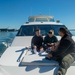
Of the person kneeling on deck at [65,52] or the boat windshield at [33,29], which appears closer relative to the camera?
the person kneeling on deck at [65,52]

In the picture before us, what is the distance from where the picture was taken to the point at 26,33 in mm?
6973

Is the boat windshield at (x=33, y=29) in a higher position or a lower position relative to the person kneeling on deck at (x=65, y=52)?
lower

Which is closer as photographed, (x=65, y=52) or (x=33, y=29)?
(x=65, y=52)

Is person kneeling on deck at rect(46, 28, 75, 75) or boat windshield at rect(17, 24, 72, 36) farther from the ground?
person kneeling on deck at rect(46, 28, 75, 75)

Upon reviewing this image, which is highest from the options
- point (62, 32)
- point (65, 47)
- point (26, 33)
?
point (62, 32)

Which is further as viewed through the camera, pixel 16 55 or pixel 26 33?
pixel 26 33

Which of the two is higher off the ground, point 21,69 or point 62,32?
point 62,32

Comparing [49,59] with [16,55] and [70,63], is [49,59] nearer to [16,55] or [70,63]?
[70,63]

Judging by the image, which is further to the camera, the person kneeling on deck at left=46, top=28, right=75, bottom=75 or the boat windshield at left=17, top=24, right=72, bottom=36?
the boat windshield at left=17, top=24, right=72, bottom=36

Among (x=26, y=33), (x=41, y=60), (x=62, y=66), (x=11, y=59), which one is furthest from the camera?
(x=26, y=33)

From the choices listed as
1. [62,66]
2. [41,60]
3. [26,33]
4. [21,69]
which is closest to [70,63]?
[62,66]

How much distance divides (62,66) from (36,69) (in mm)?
544

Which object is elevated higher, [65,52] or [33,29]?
[65,52]

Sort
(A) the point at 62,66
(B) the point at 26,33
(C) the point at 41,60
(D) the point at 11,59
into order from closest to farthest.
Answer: (A) the point at 62,66 < (C) the point at 41,60 < (D) the point at 11,59 < (B) the point at 26,33
